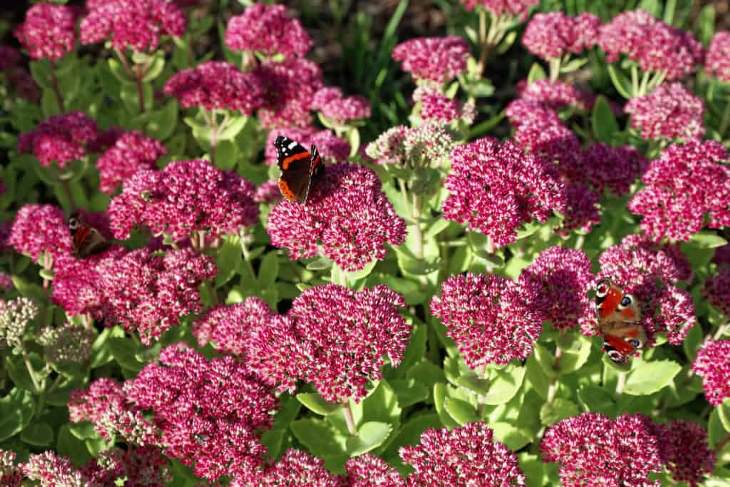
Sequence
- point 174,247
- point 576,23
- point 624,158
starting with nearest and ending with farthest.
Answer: point 174,247 < point 624,158 < point 576,23

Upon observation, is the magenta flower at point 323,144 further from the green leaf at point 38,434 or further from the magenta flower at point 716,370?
the magenta flower at point 716,370

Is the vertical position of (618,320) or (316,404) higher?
(618,320)

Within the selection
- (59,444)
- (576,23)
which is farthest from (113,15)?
(576,23)

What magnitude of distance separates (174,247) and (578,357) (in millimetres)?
2469

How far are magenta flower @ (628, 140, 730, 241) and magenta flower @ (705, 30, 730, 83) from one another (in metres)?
2.00

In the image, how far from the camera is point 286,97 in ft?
18.3

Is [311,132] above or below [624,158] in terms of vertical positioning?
below

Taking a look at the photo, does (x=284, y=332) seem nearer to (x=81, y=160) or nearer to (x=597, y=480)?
(x=597, y=480)

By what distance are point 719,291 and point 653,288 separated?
768 mm

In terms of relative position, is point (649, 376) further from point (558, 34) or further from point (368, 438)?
point (558, 34)

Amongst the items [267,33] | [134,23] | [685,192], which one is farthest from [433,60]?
[134,23]

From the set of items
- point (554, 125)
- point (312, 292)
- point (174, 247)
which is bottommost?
point (174, 247)

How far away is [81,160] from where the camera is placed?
5.62 m

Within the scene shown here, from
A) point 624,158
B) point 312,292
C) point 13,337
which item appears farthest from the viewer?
point 624,158
